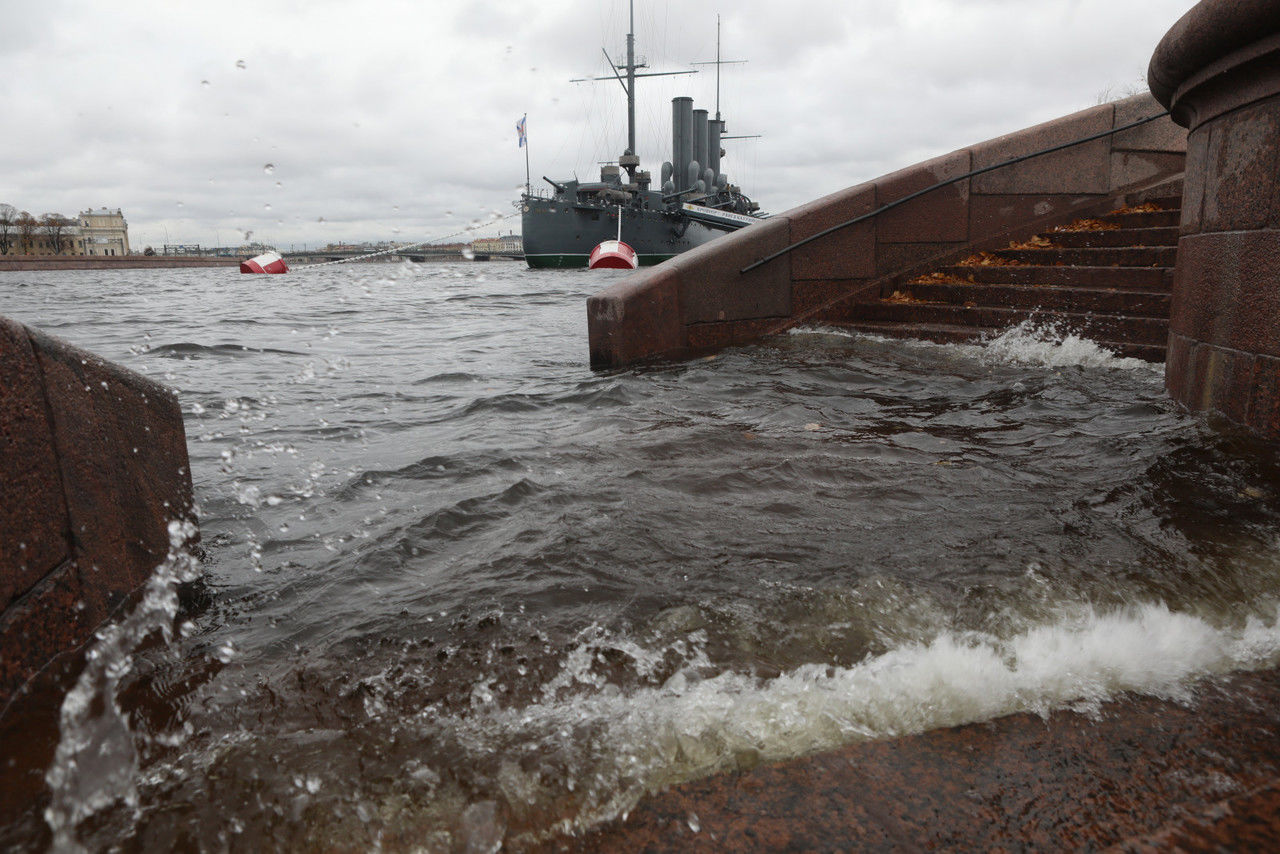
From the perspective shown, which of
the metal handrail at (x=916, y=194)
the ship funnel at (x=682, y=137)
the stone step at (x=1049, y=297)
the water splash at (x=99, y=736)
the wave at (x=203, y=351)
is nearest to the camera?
the water splash at (x=99, y=736)

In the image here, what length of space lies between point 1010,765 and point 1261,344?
3.08 m

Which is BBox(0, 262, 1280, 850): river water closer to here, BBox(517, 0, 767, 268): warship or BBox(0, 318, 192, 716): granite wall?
BBox(0, 318, 192, 716): granite wall

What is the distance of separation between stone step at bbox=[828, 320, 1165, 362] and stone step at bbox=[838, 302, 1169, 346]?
0.06 m

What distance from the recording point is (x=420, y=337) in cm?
1130

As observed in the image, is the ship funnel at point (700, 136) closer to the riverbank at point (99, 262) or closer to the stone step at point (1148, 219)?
the stone step at point (1148, 219)

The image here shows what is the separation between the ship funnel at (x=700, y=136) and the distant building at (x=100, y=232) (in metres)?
77.6

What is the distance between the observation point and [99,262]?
85.1 meters

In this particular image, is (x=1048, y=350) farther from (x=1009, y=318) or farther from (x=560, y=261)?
(x=560, y=261)

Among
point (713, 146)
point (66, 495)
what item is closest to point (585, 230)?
point (713, 146)

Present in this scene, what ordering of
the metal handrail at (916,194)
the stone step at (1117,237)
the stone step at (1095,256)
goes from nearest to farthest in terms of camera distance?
the stone step at (1095,256), the stone step at (1117,237), the metal handrail at (916,194)

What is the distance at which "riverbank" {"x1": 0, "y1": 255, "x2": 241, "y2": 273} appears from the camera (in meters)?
76.8

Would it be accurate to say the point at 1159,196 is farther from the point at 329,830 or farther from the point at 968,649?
the point at 329,830

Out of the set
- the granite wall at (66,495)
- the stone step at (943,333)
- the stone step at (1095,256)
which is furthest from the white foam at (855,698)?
the stone step at (1095,256)

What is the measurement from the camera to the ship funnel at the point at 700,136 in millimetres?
59500
